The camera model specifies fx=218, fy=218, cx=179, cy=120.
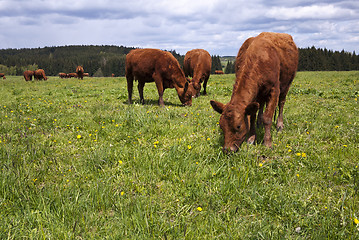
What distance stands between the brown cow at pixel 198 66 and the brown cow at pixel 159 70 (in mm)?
2134

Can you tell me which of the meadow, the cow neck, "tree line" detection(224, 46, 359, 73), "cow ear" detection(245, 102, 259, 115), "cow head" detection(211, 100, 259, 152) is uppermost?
"tree line" detection(224, 46, 359, 73)

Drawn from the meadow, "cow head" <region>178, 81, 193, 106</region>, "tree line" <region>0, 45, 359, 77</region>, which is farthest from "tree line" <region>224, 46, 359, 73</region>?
the meadow

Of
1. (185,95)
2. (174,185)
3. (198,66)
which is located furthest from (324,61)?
(174,185)

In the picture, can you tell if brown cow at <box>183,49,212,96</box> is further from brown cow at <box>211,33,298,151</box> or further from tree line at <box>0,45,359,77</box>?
tree line at <box>0,45,359,77</box>

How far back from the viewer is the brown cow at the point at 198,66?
1303 cm

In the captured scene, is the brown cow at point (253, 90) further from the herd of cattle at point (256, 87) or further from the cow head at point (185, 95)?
the cow head at point (185, 95)

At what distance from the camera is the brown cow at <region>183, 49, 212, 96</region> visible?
513 inches

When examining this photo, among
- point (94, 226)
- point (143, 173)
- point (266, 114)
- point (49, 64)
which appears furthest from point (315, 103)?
point (49, 64)

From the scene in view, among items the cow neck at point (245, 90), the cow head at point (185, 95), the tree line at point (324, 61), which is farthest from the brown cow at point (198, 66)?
the tree line at point (324, 61)

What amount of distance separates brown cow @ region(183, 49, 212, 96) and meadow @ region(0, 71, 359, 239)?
7419mm

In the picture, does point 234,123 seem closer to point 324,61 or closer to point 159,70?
point 159,70

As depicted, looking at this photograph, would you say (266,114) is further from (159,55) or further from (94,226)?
(159,55)

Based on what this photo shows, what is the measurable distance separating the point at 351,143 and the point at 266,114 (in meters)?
2.08

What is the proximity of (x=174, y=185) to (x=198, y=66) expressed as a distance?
35.7ft
